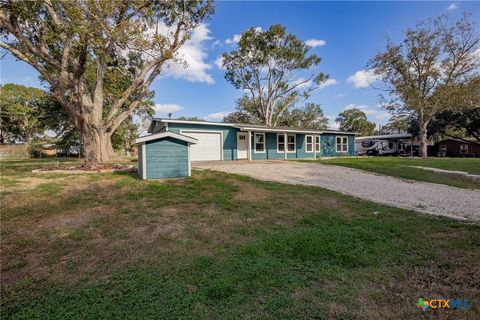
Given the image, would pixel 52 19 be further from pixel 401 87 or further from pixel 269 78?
pixel 401 87

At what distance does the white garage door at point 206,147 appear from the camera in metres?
15.1

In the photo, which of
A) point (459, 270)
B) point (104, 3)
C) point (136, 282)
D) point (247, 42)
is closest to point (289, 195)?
point (459, 270)

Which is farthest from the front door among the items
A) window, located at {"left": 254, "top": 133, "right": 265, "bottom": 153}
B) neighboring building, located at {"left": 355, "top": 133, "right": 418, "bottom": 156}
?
neighboring building, located at {"left": 355, "top": 133, "right": 418, "bottom": 156}

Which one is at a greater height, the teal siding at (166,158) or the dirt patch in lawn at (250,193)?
the teal siding at (166,158)

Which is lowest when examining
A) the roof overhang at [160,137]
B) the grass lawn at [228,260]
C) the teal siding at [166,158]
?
the grass lawn at [228,260]

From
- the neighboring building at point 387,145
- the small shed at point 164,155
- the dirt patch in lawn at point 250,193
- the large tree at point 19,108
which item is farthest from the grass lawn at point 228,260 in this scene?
the large tree at point 19,108

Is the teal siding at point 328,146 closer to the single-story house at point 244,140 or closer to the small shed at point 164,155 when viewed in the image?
the single-story house at point 244,140

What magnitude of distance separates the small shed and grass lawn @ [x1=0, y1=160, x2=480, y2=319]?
2.47m

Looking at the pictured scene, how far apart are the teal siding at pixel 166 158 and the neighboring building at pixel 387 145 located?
2912cm

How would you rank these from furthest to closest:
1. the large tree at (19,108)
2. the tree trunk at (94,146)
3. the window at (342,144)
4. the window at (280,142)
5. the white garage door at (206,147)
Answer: the large tree at (19,108), the window at (342,144), the window at (280,142), the white garage door at (206,147), the tree trunk at (94,146)

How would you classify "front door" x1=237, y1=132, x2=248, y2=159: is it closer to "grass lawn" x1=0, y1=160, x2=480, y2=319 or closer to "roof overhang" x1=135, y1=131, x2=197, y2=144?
"roof overhang" x1=135, y1=131, x2=197, y2=144

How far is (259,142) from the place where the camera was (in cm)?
1761

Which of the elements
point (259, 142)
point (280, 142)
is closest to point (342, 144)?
point (280, 142)

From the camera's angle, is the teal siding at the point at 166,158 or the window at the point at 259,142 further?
the window at the point at 259,142
